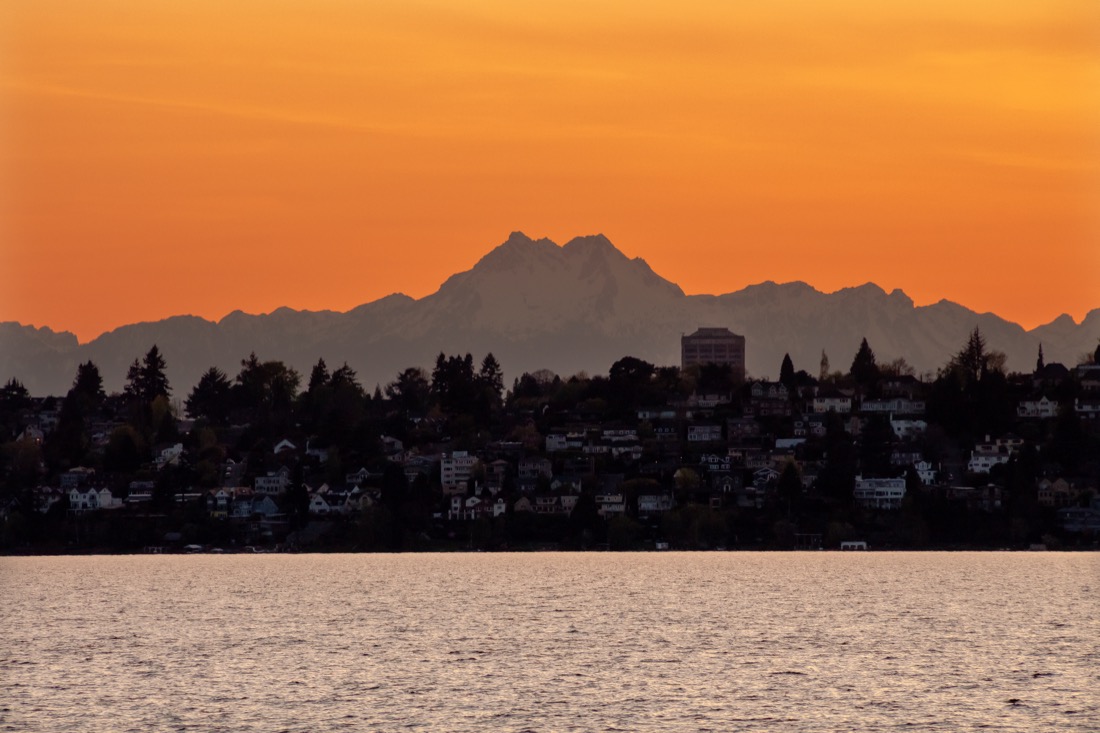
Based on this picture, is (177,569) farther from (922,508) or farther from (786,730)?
Result: (786,730)

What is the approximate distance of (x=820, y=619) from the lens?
10800cm

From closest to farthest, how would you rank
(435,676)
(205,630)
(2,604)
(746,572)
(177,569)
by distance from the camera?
(435,676) < (205,630) < (2,604) < (746,572) < (177,569)

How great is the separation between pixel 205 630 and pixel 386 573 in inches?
2328

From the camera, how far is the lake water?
A: 68000 mm

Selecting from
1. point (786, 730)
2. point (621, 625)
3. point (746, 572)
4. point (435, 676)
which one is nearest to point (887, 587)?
point (746, 572)

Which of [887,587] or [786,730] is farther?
[887,587]

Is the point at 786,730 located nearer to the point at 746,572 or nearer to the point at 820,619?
the point at 820,619

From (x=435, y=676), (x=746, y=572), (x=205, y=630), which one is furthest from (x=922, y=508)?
(x=435, y=676)

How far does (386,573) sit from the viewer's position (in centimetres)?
16212

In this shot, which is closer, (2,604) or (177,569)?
(2,604)

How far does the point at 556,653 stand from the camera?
88812 mm

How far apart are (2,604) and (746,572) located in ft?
200

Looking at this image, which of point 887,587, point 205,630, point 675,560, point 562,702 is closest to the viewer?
point 562,702

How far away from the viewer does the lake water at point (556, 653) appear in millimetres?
68000
